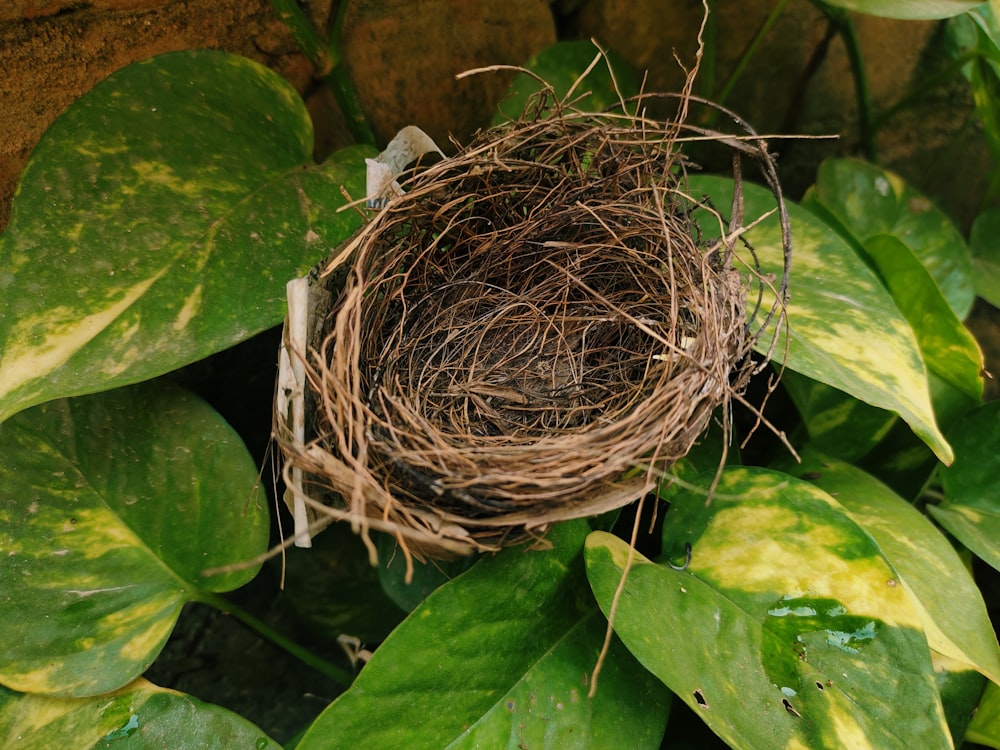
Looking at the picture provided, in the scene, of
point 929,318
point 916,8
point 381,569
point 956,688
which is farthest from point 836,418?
point 381,569

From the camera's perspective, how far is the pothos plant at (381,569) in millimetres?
541

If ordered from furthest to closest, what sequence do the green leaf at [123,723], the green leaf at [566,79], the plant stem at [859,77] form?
1. the plant stem at [859,77]
2. the green leaf at [566,79]
3. the green leaf at [123,723]

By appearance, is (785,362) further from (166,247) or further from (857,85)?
(857,85)

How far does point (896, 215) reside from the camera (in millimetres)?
972

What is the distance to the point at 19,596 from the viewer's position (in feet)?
2.02

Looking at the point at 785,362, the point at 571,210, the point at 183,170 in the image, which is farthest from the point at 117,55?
the point at 785,362

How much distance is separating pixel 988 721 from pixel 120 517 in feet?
2.81

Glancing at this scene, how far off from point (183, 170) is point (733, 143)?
493 millimetres

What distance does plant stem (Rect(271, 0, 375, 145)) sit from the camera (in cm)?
72

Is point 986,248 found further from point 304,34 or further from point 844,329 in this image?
point 304,34

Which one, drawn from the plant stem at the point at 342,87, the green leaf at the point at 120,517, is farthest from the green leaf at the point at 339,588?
the plant stem at the point at 342,87

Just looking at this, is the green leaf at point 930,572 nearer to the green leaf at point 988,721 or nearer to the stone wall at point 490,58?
the green leaf at point 988,721

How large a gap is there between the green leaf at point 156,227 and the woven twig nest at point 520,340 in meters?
0.10

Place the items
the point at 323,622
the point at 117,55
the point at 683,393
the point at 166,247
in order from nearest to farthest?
the point at 683,393, the point at 166,247, the point at 117,55, the point at 323,622
